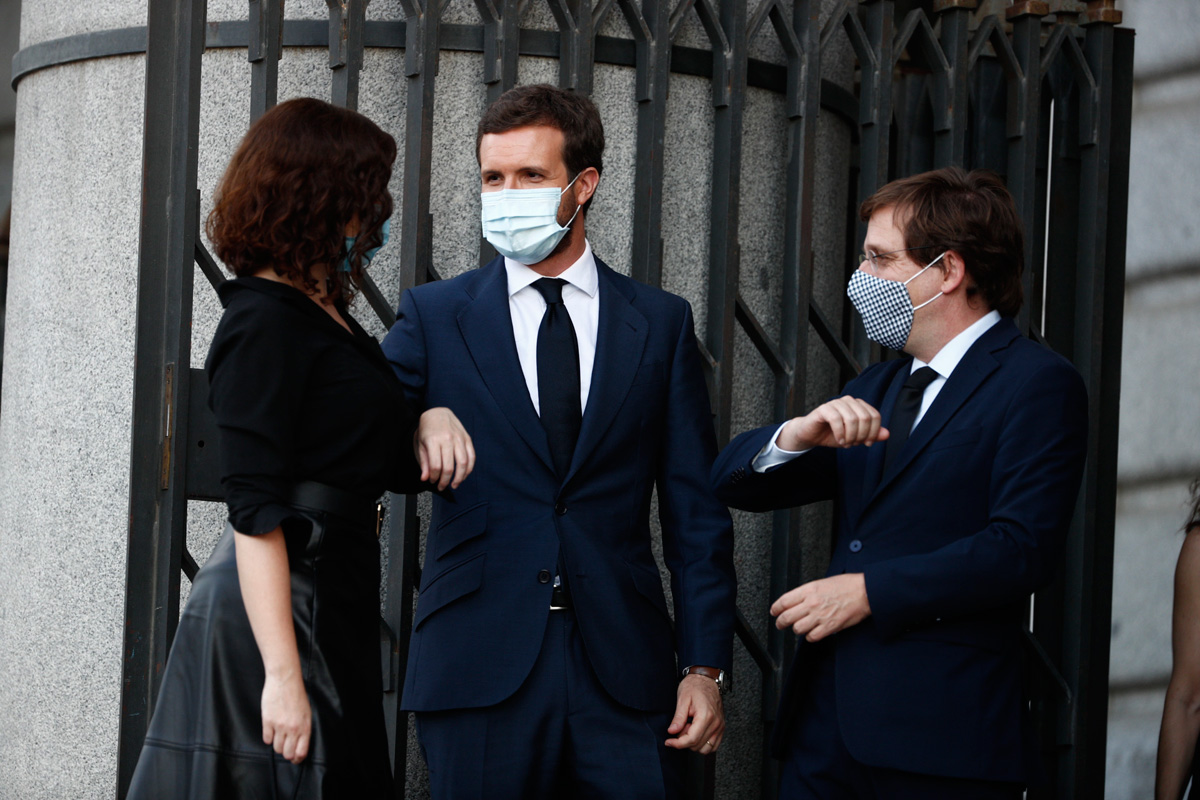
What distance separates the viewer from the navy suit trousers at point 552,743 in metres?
2.66

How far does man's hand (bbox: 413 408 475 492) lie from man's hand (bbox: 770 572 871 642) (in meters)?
0.69

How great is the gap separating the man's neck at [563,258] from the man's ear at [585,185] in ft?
0.14

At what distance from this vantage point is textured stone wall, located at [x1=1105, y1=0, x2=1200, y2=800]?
531 centimetres

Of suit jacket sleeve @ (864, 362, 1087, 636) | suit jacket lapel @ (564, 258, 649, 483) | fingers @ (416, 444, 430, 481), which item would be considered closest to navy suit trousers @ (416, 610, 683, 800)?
suit jacket lapel @ (564, 258, 649, 483)

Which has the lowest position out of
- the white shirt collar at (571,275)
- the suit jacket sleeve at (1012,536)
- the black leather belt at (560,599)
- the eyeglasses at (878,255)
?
the black leather belt at (560,599)

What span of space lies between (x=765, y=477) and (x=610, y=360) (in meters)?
0.43

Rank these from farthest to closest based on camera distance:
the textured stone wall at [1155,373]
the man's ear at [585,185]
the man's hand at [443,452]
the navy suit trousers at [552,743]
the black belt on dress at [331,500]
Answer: the textured stone wall at [1155,373], the man's ear at [585,185], the navy suit trousers at [552,743], the man's hand at [443,452], the black belt on dress at [331,500]

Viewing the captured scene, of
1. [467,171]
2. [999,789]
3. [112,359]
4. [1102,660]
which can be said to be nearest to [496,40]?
[467,171]

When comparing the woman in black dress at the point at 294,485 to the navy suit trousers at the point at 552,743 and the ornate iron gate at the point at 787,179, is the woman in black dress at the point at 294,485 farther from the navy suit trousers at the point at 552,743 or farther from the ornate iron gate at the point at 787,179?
the ornate iron gate at the point at 787,179

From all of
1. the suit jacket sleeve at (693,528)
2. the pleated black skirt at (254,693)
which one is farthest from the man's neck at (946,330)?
the pleated black skirt at (254,693)

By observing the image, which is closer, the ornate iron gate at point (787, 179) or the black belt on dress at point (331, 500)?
the black belt on dress at point (331, 500)

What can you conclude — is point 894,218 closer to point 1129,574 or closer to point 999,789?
point 999,789

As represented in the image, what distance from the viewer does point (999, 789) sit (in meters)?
2.56

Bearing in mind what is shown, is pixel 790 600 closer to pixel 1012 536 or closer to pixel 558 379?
pixel 1012 536
